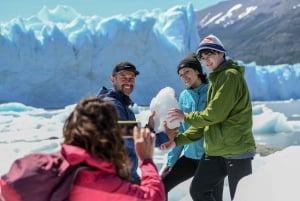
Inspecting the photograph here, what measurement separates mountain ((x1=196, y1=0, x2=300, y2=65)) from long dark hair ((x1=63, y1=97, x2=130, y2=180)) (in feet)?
211

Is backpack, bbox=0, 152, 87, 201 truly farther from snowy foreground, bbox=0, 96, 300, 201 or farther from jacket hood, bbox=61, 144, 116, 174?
snowy foreground, bbox=0, 96, 300, 201

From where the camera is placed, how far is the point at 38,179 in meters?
0.97

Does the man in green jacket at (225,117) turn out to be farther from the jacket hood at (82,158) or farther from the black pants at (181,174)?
the jacket hood at (82,158)

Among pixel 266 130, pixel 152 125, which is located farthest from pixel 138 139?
pixel 266 130

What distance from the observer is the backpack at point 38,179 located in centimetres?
97

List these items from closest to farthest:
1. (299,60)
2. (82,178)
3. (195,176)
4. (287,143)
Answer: (82,178) → (195,176) → (287,143) → (299,60)

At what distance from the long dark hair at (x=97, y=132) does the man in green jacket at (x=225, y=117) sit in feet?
2.76

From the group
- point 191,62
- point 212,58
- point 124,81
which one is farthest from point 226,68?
point 124,81

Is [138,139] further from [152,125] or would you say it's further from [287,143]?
[287,143]

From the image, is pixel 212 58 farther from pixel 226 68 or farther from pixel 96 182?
pixel 96 182

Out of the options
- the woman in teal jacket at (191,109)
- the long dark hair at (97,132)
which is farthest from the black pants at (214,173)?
the long dark hair at (97,132)

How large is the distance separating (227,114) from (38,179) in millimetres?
1141

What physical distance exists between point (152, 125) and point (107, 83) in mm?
18067

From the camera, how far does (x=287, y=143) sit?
9.84 meters
